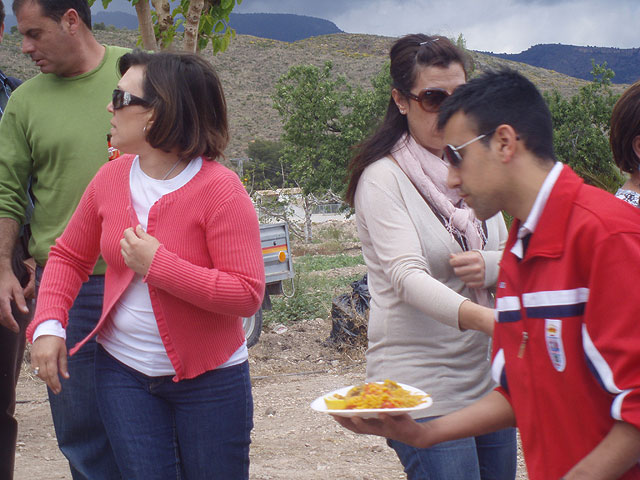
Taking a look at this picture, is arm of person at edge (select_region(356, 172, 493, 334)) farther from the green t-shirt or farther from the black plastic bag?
the black plastic bag

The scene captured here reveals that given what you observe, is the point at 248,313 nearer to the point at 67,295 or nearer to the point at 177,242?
the point at 177,242

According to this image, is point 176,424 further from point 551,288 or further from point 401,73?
point 551,288

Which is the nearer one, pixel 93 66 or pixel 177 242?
pixel 177 242

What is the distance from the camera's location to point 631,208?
1.35m

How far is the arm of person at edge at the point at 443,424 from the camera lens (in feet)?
5.74

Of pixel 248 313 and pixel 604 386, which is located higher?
pixel 604 386

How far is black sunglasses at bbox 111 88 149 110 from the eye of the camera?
7.73ft

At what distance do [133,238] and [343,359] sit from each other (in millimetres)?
5594

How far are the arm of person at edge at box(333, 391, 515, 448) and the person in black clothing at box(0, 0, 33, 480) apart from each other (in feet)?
7.07

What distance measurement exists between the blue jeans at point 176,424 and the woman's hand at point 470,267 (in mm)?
800

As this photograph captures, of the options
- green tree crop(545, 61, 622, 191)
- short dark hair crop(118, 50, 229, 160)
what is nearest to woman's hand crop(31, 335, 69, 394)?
short dark hair crop(118, 50, 229, 160)

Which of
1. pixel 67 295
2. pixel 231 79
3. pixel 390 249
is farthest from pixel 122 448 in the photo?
pixel 231 79

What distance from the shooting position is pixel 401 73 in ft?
7.72

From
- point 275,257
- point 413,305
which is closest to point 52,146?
point 413,305
